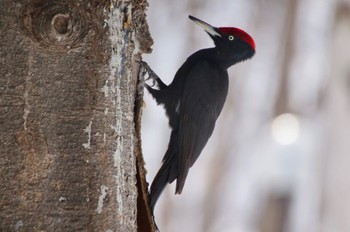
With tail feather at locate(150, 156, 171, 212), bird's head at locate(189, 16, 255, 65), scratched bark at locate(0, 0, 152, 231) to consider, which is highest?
bird's head at locate(189, 16, 255, 65)

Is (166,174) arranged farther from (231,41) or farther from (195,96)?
(231,41)

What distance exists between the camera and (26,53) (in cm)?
314

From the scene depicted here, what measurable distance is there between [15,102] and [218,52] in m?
2.74

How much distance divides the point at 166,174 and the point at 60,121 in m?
1.63

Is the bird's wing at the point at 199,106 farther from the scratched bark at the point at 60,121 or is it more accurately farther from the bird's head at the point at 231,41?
the scratched bark at the point at 60,121

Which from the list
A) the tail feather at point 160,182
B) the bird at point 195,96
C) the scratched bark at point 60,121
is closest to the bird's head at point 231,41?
the bird at point 195,96

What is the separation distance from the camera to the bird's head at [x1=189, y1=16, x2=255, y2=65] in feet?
18.4

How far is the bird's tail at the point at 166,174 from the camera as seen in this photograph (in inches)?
177

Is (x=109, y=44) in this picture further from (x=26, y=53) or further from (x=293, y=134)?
(x=293, y=134)

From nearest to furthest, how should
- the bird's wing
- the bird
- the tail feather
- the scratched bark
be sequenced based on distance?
1. the scratched bark
2. the tail feather
3. the bird
4. the bird's wing

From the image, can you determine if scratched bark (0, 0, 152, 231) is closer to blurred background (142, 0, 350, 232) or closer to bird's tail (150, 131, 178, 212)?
bird's tail (150, 131, 178, 212)

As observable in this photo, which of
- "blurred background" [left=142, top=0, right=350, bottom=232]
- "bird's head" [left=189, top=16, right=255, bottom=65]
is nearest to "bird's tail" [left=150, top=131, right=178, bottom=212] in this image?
"bird's head" [left=189, top=16, right=255, bottom=65]

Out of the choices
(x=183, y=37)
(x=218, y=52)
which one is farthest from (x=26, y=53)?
(x=183, y=37)

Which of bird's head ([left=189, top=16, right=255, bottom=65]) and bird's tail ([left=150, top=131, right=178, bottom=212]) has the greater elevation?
bird's head ([left=189, top=16, right=255, bottom=65])
